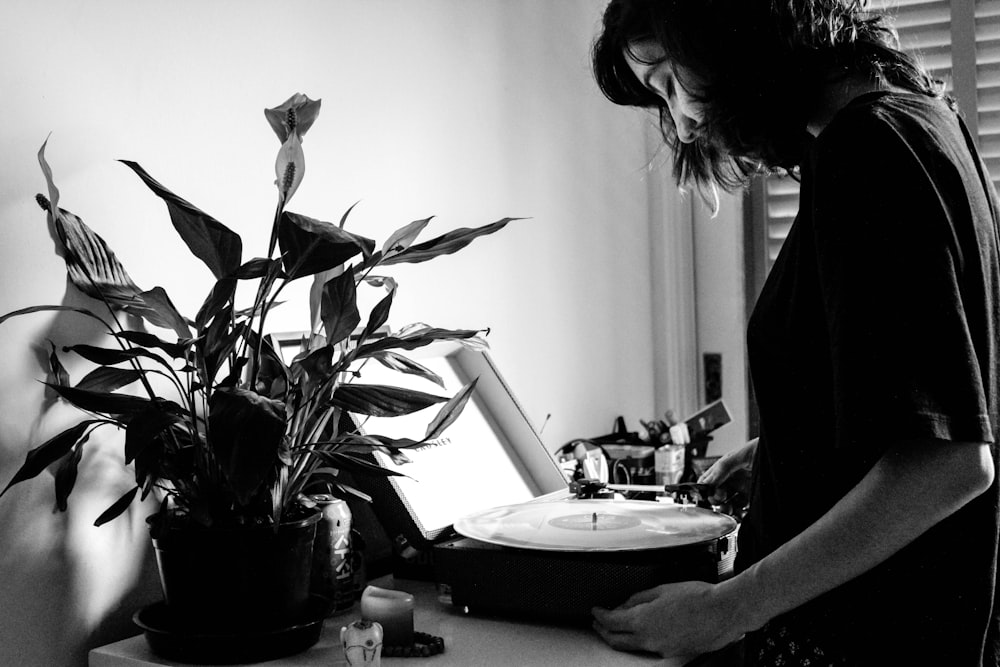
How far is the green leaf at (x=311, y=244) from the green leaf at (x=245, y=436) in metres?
0.15

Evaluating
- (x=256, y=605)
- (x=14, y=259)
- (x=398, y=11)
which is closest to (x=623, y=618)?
(x=256, y=605)

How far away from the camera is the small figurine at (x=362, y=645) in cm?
102

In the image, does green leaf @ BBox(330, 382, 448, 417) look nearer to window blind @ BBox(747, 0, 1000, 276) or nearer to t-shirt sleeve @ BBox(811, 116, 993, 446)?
t-shirt sleeve @ BBox(811, 116, 993, 446)

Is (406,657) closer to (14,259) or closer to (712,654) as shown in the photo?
(712,654)

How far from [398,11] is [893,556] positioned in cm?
118

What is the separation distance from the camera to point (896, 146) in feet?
2.83

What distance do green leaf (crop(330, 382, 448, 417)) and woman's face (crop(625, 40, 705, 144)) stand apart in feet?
1.38

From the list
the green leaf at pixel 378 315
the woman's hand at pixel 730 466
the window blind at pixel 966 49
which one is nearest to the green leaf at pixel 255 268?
the green leaf at pixel 378 315

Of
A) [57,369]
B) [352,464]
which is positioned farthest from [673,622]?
[57,369]

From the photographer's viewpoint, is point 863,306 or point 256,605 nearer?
point 863,306

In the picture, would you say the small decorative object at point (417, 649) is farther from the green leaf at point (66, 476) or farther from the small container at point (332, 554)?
the green leaf at point (66, 476)

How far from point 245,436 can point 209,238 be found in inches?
9.0

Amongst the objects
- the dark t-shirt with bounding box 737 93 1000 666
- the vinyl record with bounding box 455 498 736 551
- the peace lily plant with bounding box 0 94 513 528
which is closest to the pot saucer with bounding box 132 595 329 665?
the peace lily plant with bounding box 0 94 513 528

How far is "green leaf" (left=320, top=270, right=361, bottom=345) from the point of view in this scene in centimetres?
108
